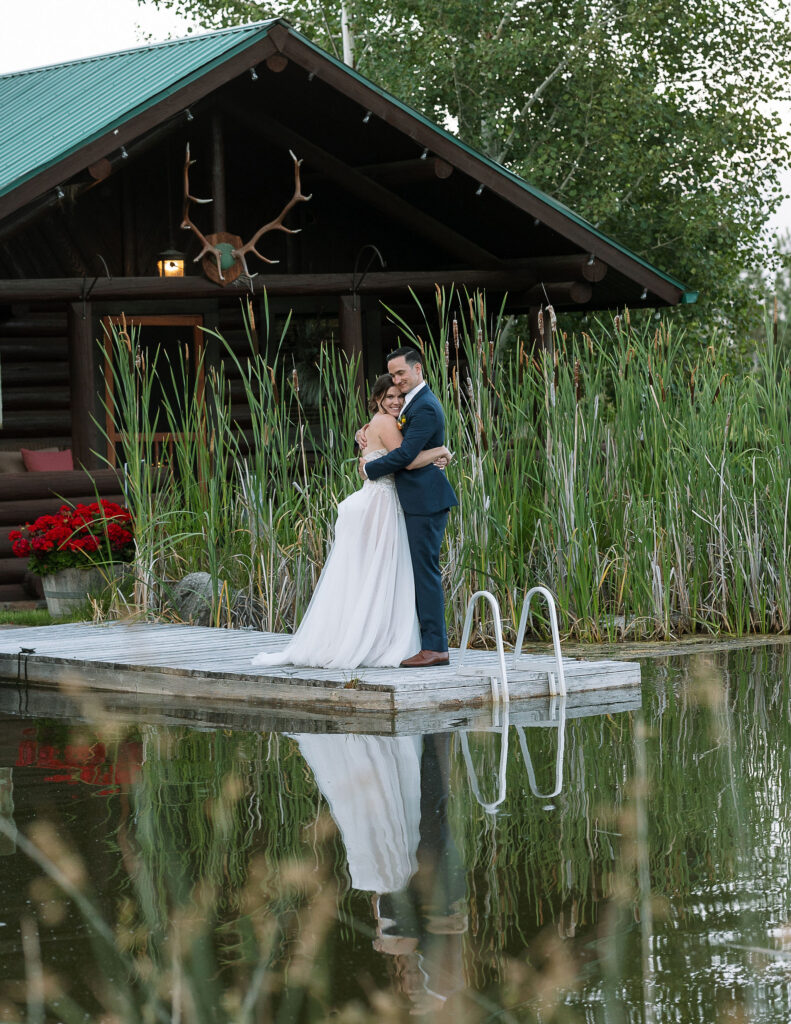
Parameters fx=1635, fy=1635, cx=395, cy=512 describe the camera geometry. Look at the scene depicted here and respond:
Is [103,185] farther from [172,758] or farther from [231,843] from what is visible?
[231,843]

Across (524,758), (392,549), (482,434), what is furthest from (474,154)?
(524,758)

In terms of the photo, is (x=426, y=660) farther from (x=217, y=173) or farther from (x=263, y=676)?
(x=217, y=173)

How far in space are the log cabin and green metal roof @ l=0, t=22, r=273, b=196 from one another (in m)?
0.03

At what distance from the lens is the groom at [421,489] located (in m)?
Result: 7.88

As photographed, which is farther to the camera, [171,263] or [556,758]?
[171,263]

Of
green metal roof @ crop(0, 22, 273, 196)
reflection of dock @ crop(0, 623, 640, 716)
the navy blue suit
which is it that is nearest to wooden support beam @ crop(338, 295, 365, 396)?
green metal roof @ crop(0, 22, 273, 196)

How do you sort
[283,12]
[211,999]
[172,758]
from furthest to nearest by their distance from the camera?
1. [283,12]
2. [172,758]
3. [211,999]

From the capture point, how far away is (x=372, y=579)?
7969mm

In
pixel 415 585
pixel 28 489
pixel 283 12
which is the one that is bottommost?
pixel 415 585

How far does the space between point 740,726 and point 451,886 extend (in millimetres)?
2849

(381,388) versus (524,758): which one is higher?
(381,388)

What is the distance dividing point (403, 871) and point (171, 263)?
11556mm

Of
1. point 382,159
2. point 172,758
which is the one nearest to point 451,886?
point 172,758

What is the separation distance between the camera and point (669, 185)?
944 inches
